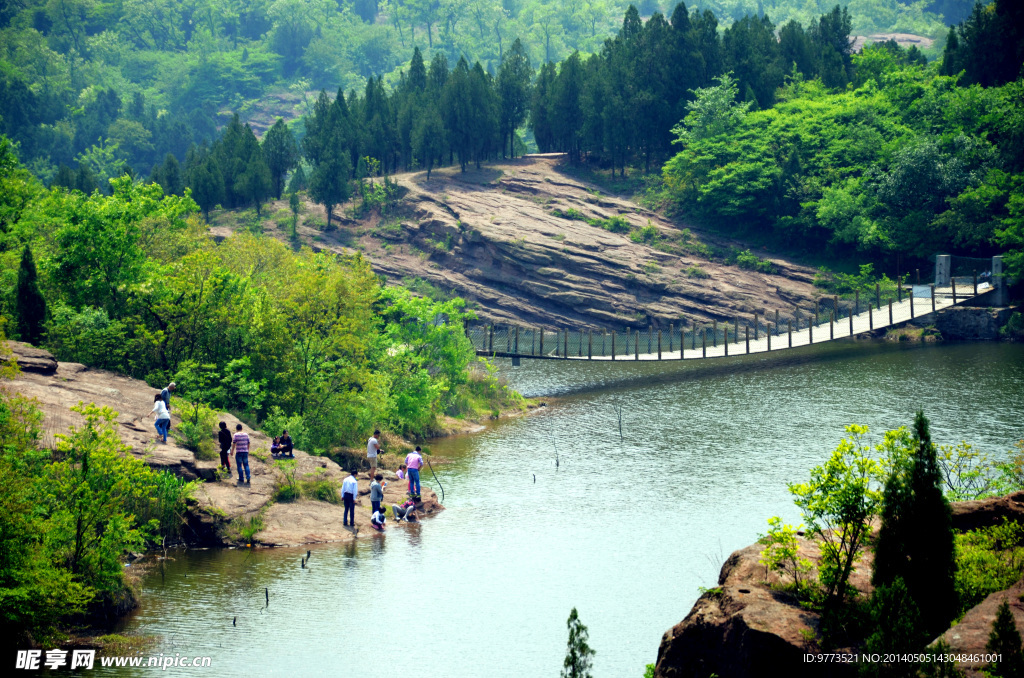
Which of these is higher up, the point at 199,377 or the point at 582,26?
the point at 582,26

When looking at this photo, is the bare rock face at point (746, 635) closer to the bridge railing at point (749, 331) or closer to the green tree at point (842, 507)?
the green tree at point (842, 507)

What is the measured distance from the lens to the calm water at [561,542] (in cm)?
2206

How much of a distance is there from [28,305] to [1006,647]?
3147cm

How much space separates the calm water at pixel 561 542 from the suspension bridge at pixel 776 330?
3.37 meters

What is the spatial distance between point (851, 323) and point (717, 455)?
67.5ft

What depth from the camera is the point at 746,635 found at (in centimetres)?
1591

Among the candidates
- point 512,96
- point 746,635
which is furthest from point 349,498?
point 512,96

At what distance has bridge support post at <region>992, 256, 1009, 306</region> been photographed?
59.5 metres

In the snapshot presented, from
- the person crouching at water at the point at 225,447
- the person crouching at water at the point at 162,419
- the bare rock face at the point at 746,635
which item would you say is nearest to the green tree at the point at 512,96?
the person crouching at water at the point at 225,447

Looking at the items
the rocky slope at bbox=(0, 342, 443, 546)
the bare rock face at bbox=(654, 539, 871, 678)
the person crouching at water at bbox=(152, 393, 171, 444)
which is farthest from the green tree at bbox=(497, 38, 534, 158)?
the bare rock face at bbox=(654, 539, 871, 678)

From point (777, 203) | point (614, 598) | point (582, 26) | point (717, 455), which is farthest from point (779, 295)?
point (582, 26)

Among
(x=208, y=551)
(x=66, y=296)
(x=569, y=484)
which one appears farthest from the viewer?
(x=66, y=296)

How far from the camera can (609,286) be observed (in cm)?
6650

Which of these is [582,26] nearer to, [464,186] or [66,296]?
[464,186]
